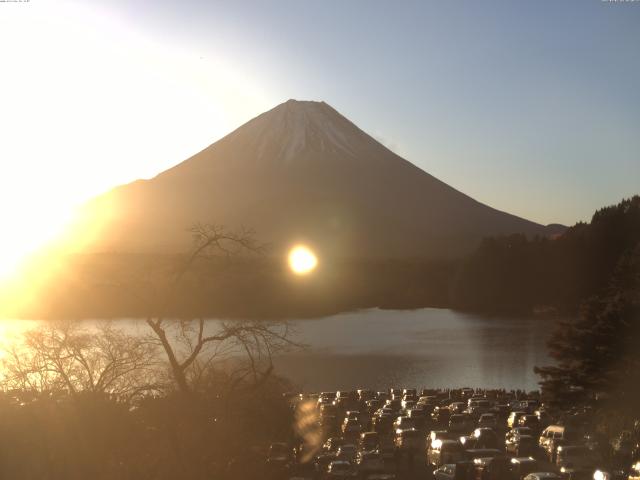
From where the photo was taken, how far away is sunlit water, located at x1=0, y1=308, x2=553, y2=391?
23.0 metres

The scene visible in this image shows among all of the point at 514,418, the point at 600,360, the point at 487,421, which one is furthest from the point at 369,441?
the point at 600,360

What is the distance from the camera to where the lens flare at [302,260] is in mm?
55312

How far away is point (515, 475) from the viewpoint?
878 centimetres

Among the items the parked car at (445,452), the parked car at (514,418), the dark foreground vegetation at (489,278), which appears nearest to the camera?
the parked car at (445,452)

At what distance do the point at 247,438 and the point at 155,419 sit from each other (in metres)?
0.59

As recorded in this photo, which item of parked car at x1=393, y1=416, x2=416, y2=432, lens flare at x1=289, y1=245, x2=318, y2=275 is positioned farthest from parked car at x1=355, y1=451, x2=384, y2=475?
lens flare at x1=289, y1=245, x2=318, y2=275

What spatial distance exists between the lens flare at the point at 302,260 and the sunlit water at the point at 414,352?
13.2 metres

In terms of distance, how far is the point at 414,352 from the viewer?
2900cm

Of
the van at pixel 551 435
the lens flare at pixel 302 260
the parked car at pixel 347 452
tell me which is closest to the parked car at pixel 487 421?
the van at pixel 551 435

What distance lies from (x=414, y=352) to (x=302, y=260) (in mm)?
34597

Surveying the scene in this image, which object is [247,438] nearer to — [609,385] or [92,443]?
[92,443]

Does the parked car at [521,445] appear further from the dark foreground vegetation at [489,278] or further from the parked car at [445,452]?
the dark foreground vegetation at [489,278]

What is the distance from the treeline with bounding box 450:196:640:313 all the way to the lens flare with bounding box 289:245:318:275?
9.81 metres

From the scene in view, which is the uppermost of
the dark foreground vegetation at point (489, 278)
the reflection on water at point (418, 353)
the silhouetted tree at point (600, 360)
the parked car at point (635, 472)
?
the dark foreground vegetation at point (489, 278)
